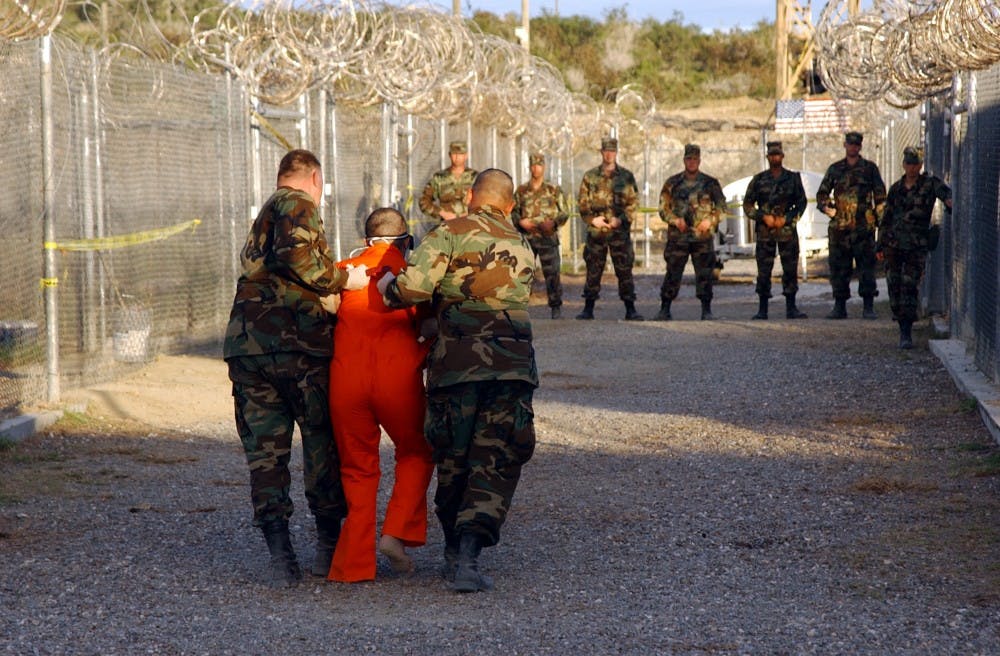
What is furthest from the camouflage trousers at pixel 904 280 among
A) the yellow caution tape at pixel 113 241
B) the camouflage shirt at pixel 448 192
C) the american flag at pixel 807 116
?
the american flag at pixel 807 116

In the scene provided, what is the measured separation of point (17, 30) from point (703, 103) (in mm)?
44253

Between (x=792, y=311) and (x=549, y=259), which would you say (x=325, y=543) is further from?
(x=792, y=311)

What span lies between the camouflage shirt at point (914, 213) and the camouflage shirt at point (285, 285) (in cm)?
815

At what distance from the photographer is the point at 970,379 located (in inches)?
391

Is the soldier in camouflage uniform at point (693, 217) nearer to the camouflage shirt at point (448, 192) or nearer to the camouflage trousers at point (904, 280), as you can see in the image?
the camouflage shirt at point (448, 192)

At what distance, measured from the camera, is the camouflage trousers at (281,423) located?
17.9ft

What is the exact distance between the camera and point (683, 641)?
456 cm

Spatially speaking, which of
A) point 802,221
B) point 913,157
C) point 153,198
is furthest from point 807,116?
point 153,198

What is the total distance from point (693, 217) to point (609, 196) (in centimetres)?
99

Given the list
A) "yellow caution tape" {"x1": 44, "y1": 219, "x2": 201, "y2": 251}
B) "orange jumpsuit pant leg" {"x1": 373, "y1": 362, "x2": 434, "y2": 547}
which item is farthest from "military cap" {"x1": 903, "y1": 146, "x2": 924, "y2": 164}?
"orange jumpsuit pant leg" {"x1": 373, "y1": 362, "x2": 434, "y2": 547}

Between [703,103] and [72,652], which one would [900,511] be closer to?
[72,652]

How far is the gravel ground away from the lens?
4676 mm

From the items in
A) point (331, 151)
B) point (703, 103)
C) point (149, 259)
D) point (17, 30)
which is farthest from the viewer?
point (703, 103)

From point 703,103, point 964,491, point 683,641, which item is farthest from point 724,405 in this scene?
point 703,103
